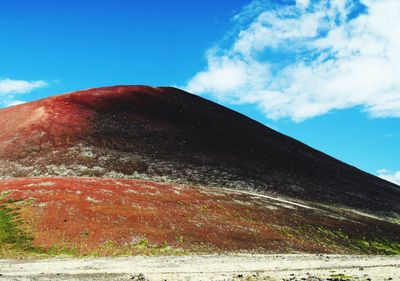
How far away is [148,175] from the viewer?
74812mm

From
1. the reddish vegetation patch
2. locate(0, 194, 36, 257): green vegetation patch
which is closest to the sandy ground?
locate(0, 194, 36, 257): green vegetation patch

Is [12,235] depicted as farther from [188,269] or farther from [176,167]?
[176,167]

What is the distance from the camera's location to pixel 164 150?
87.8 meters

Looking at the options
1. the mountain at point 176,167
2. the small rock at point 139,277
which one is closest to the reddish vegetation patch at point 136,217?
the mountain at point 176,167

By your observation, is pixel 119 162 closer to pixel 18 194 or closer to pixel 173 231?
pixel 18 194

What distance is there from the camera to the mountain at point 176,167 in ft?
160

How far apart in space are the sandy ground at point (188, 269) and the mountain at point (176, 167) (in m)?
8.40

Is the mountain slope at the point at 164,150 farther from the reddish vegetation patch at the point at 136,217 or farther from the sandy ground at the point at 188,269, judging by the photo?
the sandy ground at the point at 188,269

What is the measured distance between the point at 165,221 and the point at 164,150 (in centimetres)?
4286

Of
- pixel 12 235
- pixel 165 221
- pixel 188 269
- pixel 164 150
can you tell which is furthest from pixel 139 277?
pixel 164 150

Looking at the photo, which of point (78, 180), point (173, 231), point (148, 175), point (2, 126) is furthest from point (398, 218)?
point (2, 126)

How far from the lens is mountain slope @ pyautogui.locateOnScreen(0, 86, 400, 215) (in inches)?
3012

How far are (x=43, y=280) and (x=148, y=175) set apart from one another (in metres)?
51.3

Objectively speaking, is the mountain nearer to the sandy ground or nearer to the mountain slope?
the mountain slope
